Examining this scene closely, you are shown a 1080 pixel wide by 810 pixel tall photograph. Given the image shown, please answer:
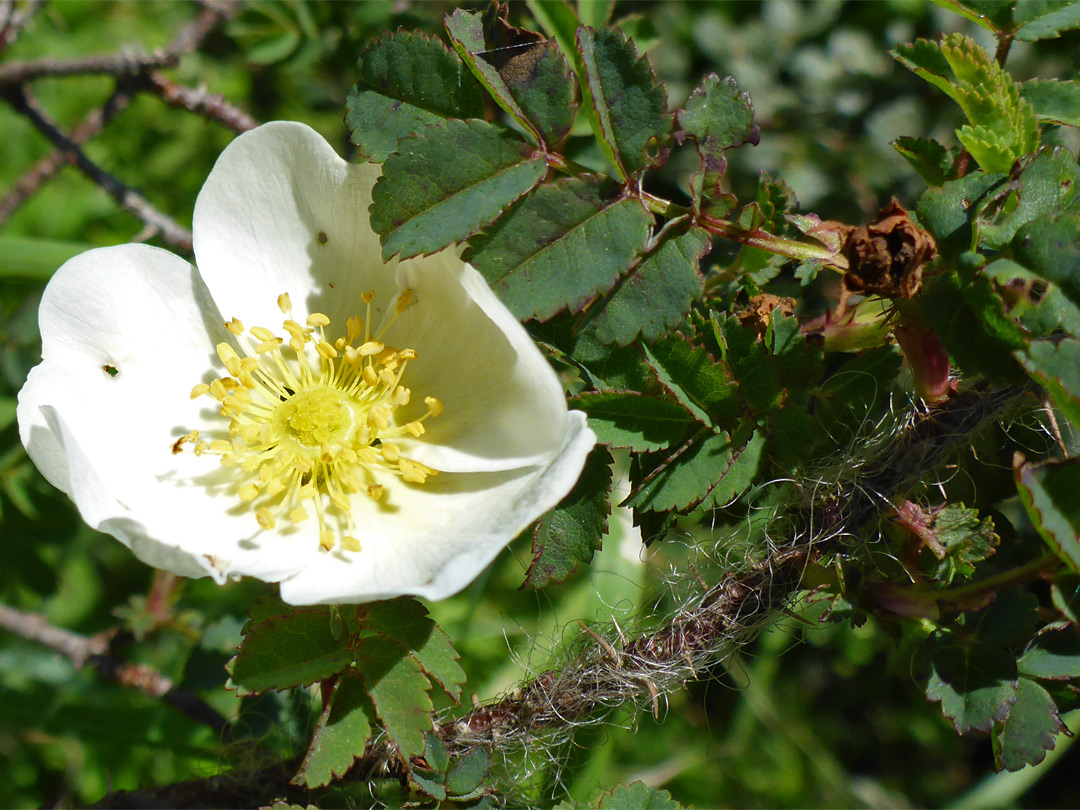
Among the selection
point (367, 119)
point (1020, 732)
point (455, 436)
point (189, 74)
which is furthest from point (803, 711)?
point (189, 74)

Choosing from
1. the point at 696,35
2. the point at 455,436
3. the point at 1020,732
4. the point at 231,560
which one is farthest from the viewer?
the point at 696,35

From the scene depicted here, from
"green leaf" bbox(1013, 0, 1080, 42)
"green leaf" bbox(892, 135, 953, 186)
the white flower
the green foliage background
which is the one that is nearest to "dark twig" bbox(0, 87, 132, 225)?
the green foliage background

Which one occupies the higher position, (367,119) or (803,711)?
(367,119)

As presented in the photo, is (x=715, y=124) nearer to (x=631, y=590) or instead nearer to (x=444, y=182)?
(x=444, y=182)

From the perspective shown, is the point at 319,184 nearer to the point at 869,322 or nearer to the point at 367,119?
the point at 367,119

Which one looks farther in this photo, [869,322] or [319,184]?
[319,184]

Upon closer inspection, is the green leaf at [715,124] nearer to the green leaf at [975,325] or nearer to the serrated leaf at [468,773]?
the green leaf at [975,325]
